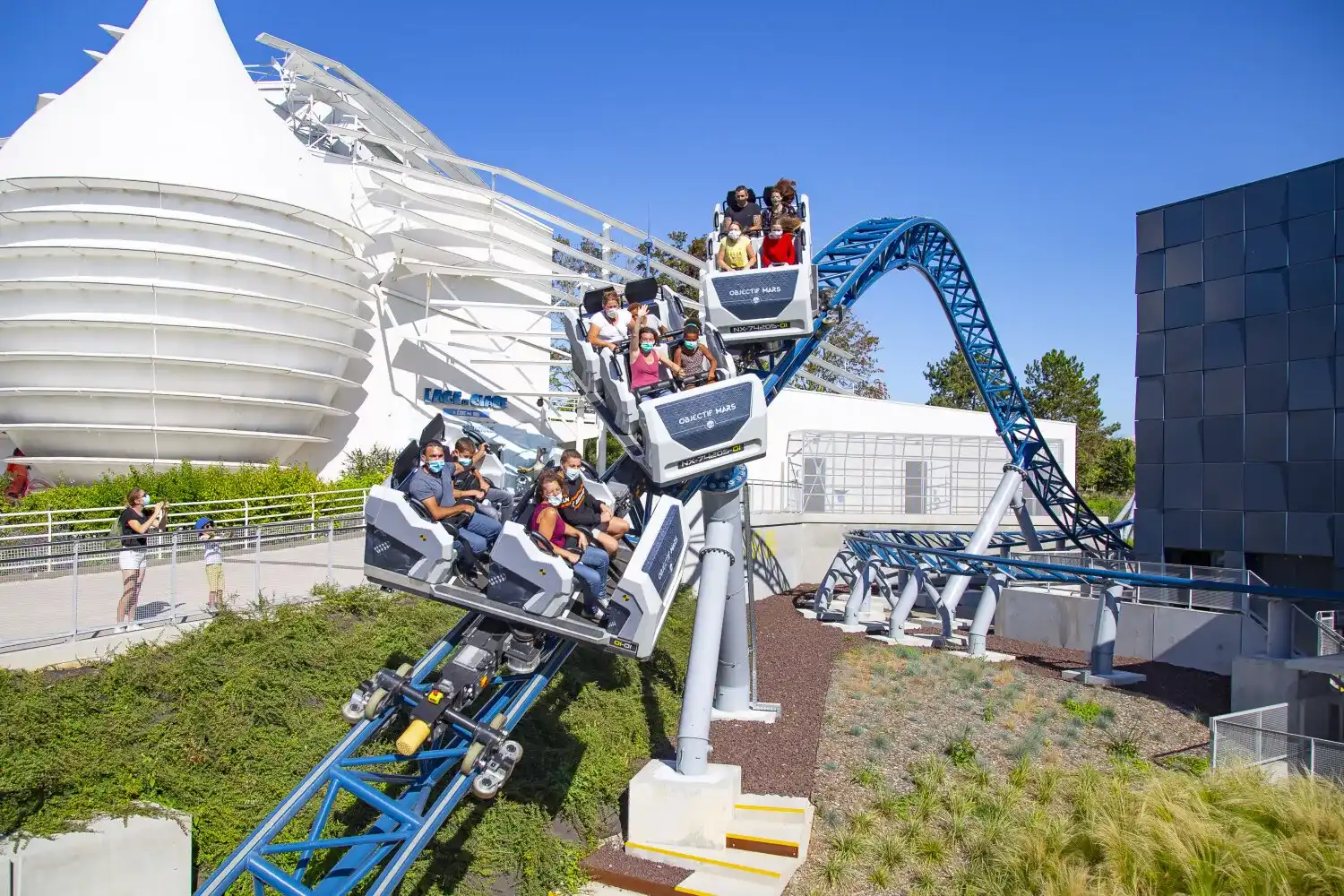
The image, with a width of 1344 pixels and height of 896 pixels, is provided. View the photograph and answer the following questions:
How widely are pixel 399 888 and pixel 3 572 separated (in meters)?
7.25

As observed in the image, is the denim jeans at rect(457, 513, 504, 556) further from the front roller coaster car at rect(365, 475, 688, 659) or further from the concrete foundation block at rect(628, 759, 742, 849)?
the concrete foundation block at rect(628, 759, 742, 849)

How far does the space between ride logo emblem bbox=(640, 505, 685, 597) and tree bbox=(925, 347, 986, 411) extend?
6140 cm

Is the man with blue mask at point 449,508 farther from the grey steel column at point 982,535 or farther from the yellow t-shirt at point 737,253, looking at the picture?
the grey steel column at point 982,535

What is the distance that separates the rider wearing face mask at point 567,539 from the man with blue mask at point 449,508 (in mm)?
364

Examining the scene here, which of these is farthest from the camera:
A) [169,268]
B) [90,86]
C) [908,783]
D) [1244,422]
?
[90,86]

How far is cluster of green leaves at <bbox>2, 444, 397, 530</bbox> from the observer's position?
2053 cm

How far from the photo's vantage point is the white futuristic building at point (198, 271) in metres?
23.7

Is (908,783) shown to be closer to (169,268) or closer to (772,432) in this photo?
(169,268)

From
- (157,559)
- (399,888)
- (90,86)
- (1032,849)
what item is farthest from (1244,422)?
(90,86)

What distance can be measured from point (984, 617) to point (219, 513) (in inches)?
599

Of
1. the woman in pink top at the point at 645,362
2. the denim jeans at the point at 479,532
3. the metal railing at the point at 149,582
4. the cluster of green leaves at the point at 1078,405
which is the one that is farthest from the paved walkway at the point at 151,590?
the cluster of green leaves at the point at 1078,405

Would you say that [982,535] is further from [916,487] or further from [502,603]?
[502,603]

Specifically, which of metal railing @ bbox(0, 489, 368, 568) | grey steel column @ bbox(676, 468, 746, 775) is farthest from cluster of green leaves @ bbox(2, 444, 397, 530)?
grey steel column @ bbox(676, 468, 746, 775)

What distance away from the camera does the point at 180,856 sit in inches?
312
